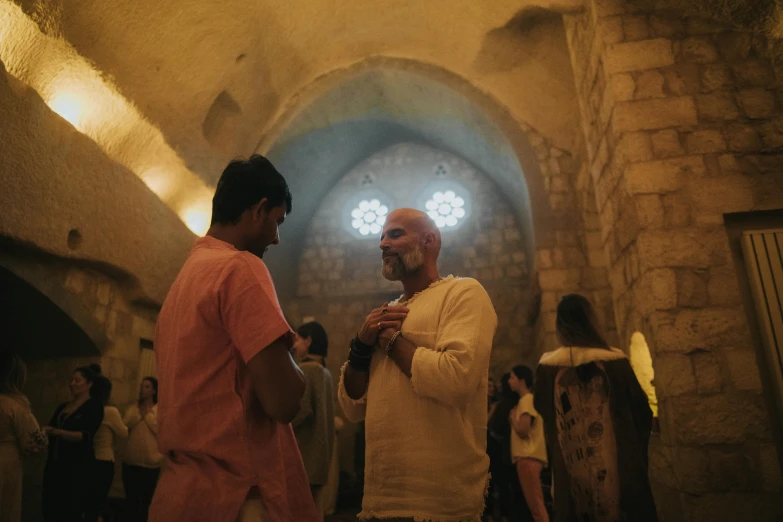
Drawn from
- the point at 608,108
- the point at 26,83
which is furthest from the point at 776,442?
the point at 26,83

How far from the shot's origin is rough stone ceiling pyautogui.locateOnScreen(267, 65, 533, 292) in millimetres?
6988

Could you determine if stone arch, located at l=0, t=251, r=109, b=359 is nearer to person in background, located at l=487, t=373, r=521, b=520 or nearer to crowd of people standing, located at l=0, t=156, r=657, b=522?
crowd of people standing, located at l=0, t=156, r=657, b=522

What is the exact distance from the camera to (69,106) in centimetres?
393

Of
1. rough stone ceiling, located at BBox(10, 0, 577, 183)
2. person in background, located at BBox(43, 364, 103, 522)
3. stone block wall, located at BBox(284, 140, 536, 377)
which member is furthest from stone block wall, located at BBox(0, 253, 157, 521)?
stone block wall, located at BBox(284, 140, 536, 377)

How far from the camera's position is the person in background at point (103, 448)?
3.54 metres

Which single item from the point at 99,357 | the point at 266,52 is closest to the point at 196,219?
the point at 99,357

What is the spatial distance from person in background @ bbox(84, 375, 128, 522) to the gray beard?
295 cm

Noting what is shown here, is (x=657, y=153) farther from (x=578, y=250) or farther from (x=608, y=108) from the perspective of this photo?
(x=578, y=250)

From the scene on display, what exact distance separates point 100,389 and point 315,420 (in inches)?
68.5

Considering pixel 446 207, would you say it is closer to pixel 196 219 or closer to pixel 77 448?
pixel 196 219

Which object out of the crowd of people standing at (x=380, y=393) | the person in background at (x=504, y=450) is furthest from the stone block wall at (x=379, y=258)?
the crowd of people standing at (x=380, y=393)

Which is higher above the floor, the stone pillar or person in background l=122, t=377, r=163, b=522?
the stone pillar

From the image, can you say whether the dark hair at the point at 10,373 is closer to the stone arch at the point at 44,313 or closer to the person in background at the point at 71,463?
the person in background at the point at 71,463

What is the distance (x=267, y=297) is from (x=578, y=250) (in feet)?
18.1
